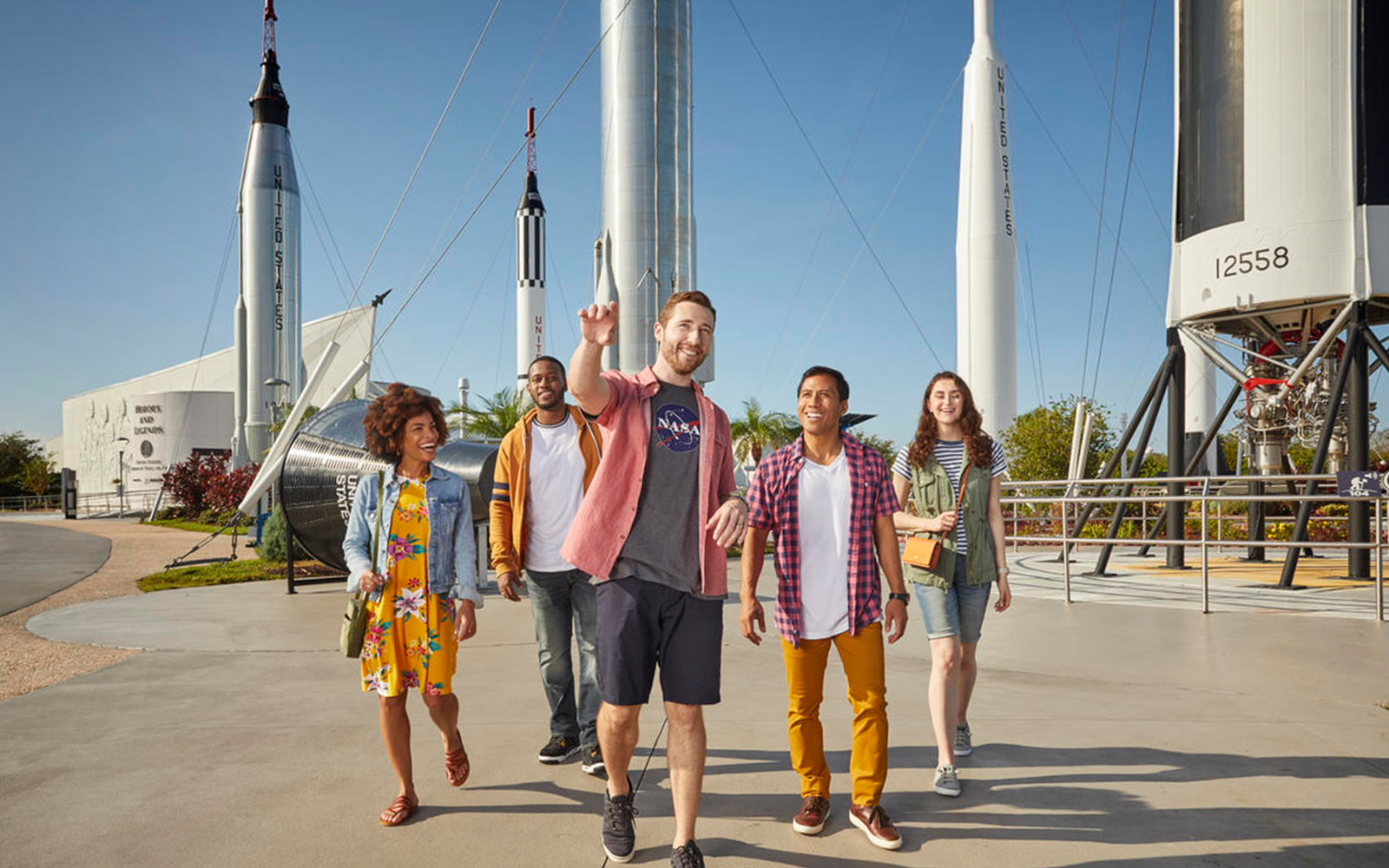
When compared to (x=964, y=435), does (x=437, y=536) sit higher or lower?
lower

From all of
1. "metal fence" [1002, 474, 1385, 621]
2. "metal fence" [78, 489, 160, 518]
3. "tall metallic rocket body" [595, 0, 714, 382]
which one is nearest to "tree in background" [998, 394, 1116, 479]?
"metal fence" [1002, 474, 1385, 621]

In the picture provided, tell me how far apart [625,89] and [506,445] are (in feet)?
69.2

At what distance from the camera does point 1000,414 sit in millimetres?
24547

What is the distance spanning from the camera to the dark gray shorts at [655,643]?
3172 mm

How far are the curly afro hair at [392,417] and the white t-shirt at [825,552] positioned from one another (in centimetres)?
163

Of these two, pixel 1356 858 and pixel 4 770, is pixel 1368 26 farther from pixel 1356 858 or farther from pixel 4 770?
pixel 4 770

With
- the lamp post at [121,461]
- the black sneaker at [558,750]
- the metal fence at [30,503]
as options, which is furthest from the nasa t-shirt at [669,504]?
the metal fence at [30,503]

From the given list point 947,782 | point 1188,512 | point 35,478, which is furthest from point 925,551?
point 35,478

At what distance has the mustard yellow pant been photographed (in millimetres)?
3451

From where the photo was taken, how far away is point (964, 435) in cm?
436

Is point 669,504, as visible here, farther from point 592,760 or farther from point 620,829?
point 592,760

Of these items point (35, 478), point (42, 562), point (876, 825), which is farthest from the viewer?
point (35, 478)

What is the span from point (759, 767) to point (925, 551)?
1.31m

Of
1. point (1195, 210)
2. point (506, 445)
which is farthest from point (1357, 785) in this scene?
point (1195, 210)
